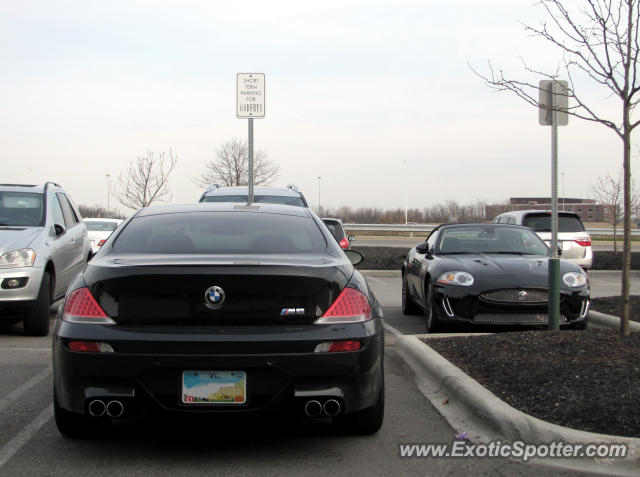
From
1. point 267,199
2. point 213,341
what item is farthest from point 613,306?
point 213,341

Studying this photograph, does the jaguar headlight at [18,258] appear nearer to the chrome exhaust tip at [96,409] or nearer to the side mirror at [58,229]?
the side mirror at [58,229]

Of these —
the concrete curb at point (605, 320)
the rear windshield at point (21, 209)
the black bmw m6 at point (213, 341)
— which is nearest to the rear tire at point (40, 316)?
the rear windshield at point (21, 209)

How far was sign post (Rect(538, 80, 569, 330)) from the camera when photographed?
271 inches

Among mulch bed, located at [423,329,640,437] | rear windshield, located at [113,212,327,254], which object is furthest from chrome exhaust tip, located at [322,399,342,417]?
mulch bed, located at [423,329,640,437]

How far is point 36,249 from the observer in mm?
8398

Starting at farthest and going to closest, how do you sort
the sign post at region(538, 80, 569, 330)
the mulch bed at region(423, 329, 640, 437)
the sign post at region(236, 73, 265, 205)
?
the sign post at region(236, 73, 265, 205) < the sign post at region(538, 80, 569, 330) < the mulch bed at region(423, 329, 640, 437)

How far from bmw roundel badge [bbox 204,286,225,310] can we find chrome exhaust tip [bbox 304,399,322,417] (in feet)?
2.30

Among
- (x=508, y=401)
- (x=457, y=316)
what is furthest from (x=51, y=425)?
(x=457, y=316)

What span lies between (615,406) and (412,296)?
18.8ft

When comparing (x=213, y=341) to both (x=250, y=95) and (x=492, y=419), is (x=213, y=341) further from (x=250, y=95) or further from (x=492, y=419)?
(x=250, y=95)

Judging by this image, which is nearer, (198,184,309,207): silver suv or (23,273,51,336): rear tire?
(23,273,51,336): rear tire

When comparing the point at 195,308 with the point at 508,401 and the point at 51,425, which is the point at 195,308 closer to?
the point at 51,425

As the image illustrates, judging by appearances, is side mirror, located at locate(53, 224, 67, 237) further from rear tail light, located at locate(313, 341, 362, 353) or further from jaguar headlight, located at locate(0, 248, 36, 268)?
rear tail light, located at locate(313, 341, 362, 353)

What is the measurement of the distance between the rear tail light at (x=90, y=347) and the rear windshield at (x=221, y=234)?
29.3 inches
